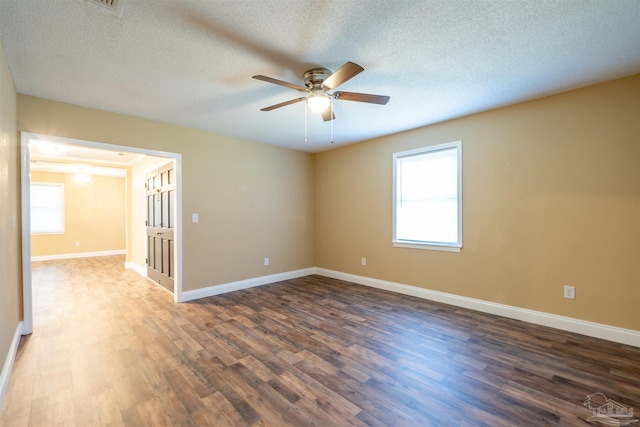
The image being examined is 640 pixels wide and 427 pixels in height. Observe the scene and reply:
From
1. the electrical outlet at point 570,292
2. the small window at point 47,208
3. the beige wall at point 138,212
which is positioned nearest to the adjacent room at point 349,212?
the electrical outlet at point 570,292

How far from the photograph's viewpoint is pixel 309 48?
2057mm

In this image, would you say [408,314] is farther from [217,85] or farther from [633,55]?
[217,85]

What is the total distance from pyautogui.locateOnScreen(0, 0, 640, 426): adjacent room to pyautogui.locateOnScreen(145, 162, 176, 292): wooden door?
88 millimetres

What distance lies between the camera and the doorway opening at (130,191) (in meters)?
2.85

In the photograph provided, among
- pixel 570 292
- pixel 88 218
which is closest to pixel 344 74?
pixel 570 292

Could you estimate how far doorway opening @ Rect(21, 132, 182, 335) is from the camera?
112 inches

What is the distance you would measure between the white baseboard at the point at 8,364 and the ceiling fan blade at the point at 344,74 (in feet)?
10.2

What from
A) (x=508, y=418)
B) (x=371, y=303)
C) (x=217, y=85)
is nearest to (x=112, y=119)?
(x=217, y=85)

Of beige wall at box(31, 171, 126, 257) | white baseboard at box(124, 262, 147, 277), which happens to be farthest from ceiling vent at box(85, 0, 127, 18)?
beige wall at box(31, 171, 126, 257)

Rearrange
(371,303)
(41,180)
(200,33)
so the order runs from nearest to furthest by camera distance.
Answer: (200,33), (371,303), (41,180)

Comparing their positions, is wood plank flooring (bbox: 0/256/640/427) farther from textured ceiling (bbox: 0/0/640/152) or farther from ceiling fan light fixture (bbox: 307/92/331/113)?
textured ceiling (bbox: 0/0/640/152)

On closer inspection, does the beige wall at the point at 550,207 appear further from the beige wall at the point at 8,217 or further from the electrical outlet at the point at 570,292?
the beige wall at the point at 8,217

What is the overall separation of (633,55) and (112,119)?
521cm

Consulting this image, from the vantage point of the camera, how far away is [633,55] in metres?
2.17
